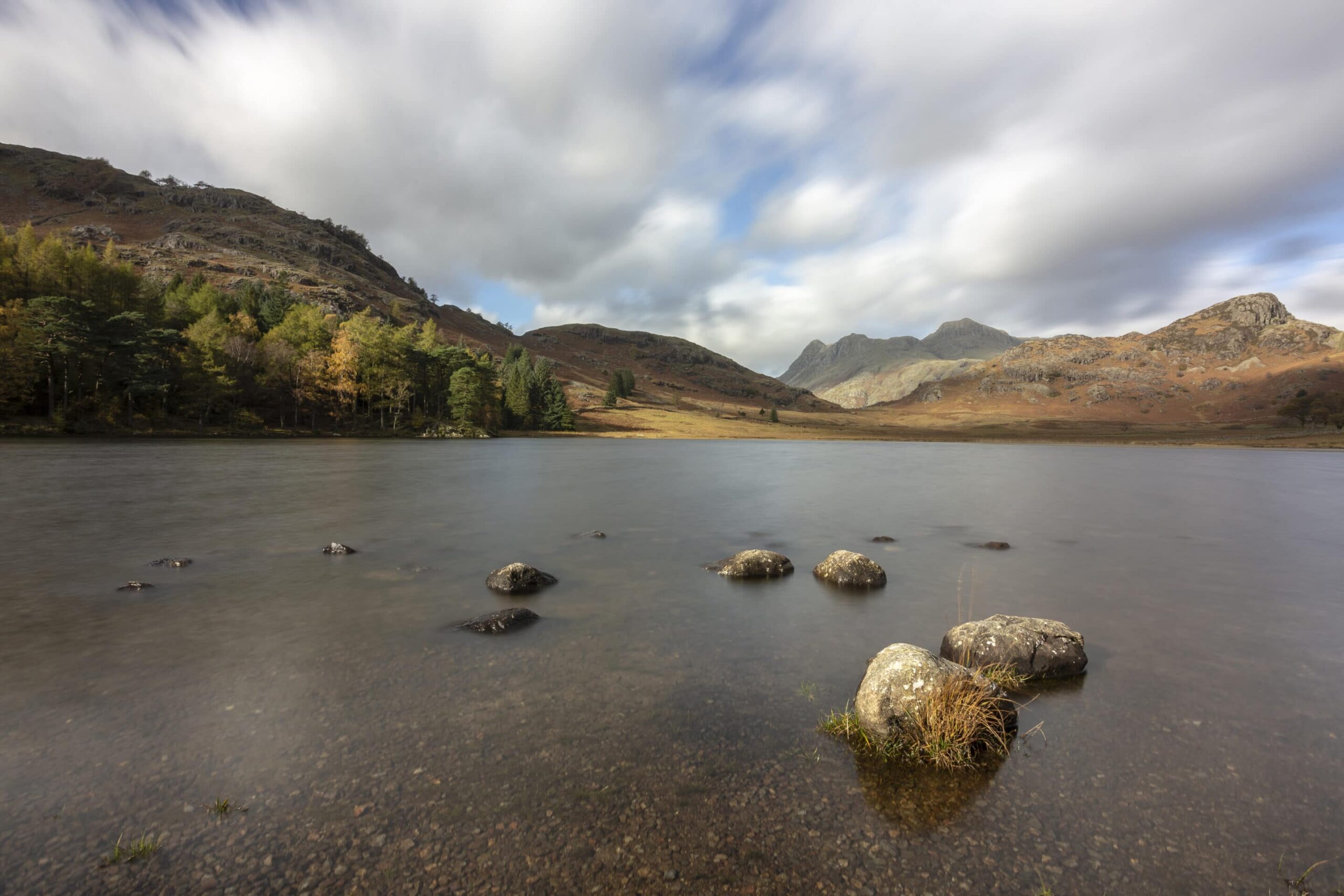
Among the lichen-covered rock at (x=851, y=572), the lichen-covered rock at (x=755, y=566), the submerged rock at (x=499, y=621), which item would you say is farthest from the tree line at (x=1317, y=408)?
the submerged rock at (x=499, y=621)

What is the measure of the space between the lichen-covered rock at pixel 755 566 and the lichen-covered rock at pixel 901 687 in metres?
8.07

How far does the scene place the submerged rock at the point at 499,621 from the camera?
1178cm

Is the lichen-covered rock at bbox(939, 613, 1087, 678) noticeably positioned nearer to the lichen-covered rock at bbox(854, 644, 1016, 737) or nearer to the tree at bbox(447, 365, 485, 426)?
the lichen-covered rock at bbox(854, 644, 1016, 737)

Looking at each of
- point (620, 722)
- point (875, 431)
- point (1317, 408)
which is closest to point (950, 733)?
point (620, 722)

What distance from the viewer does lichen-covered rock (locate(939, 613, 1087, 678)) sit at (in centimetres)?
977

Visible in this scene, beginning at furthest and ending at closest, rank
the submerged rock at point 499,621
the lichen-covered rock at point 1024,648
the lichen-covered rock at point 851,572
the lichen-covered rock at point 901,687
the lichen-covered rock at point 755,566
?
the lichen-covered rock at point 755,566
the lichen-covered rock at point 851,572
the submerged rock at point 499,621
the lichen-covered rock at point 1024,648
the lichen-covered rock at point 901,687

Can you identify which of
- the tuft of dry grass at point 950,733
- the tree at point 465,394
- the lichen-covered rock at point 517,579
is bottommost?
the lichen-covered rock at point 517,579

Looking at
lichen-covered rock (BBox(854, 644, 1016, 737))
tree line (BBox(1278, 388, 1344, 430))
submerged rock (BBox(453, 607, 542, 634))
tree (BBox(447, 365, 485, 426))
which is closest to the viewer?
lichen-covered rock (BBox(854, 644, 1016, 737))

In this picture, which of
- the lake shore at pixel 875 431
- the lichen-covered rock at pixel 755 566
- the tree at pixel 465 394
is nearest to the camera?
the lichen-covered rock at pixel 755 566

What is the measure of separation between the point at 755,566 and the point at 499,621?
7.44 metres

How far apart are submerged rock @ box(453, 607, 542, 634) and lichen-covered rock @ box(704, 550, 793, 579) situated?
6.02 meters

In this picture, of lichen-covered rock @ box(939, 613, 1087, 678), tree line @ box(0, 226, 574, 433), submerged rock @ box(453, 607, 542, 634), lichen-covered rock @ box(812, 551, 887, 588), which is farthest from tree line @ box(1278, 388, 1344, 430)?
submerged rock @ box(453, 607, 542, 634)

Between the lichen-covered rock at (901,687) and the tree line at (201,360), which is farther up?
the tree line at (201,360)

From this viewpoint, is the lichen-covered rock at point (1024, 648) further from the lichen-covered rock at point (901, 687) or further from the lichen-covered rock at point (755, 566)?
the lichen-covered rock at point (755, 566)
